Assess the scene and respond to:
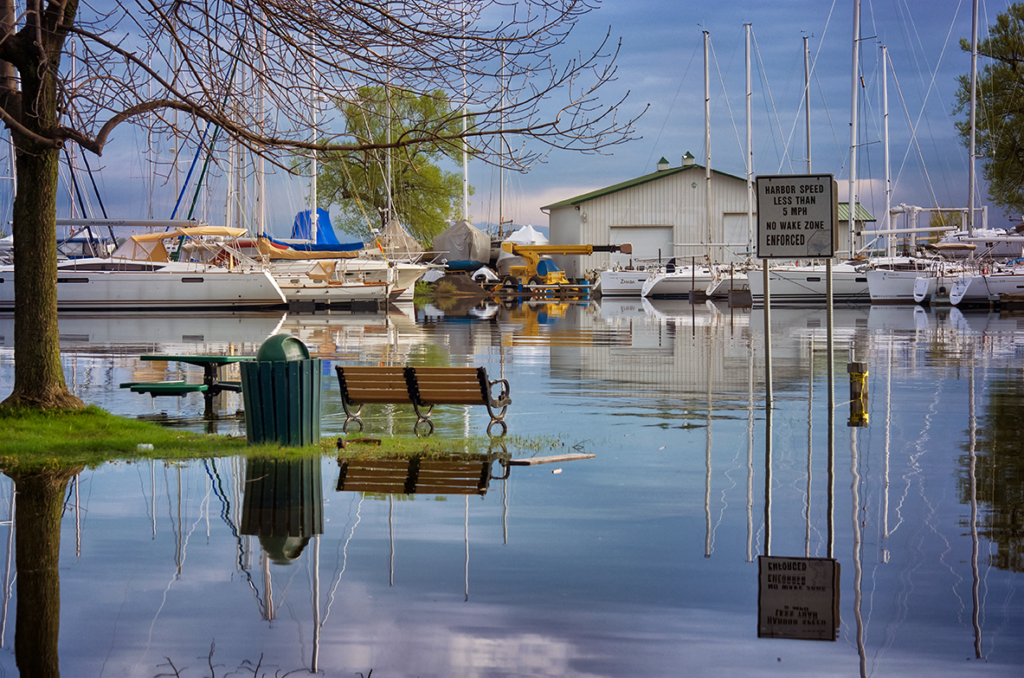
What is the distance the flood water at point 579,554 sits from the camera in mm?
5215

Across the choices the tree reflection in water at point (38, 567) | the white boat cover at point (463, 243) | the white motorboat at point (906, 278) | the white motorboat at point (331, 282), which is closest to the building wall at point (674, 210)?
the white boat cover at point (463, 243)

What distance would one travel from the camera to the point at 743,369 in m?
20.5

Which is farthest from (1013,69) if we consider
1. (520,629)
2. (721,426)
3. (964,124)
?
(520,629)

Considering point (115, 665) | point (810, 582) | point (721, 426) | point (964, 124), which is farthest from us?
point (964, 124)

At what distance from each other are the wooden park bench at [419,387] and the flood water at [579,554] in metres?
0.51

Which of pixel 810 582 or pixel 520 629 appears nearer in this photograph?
pixel 520 629

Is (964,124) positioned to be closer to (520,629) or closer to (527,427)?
(527,427)

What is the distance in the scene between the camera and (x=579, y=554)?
702 centimetres

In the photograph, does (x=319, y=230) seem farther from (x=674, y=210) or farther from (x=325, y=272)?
(x=674, y=210)

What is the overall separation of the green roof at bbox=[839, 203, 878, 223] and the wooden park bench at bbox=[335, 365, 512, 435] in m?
65.7

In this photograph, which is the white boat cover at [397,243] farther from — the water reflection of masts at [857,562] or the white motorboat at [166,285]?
the water reflection of masts at [857,562]

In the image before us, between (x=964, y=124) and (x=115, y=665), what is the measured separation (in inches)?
2439

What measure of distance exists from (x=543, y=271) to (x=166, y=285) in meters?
30.3

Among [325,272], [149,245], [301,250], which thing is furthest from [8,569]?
[301,250]
